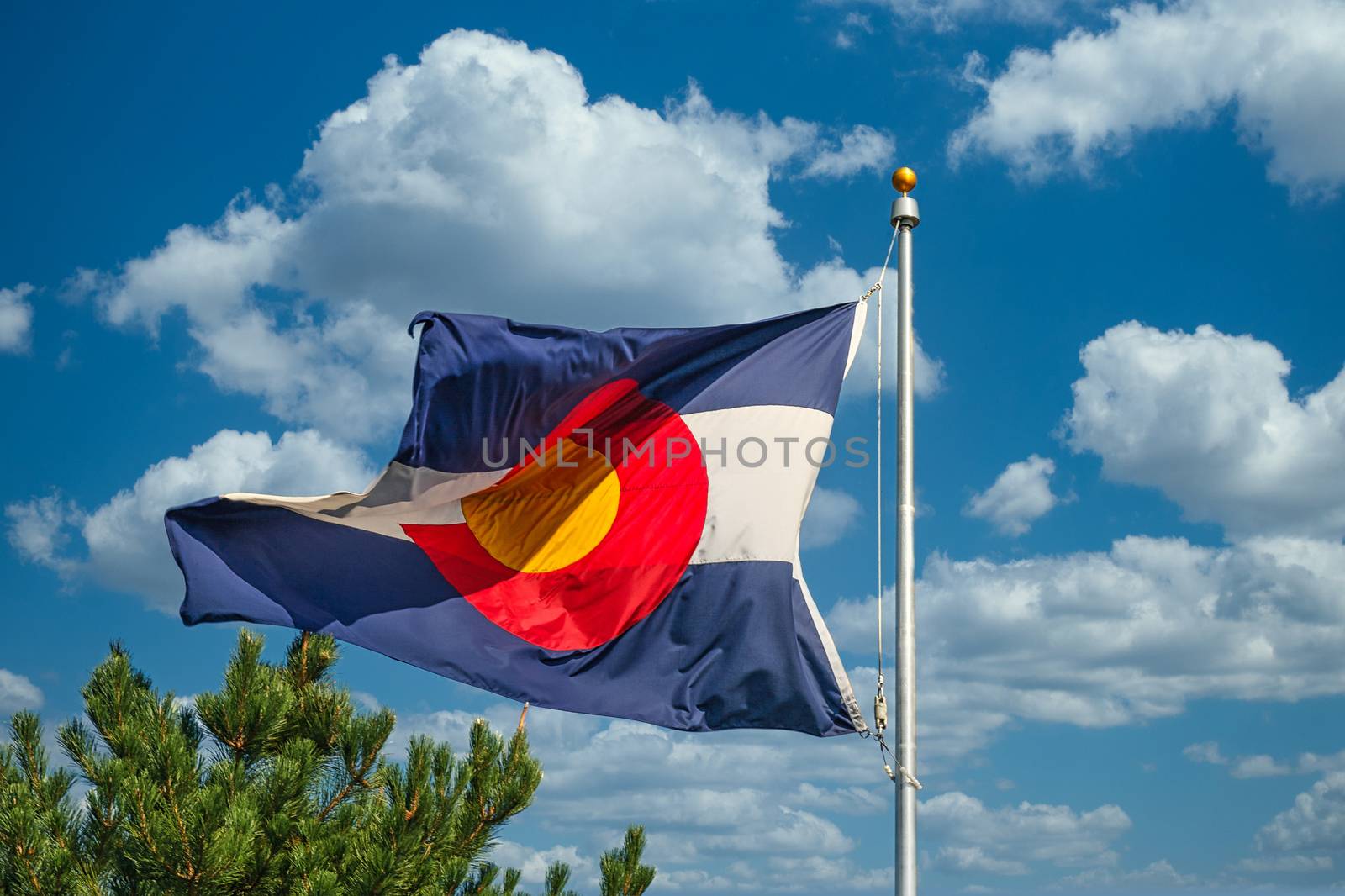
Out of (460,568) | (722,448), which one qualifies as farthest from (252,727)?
(722,448)

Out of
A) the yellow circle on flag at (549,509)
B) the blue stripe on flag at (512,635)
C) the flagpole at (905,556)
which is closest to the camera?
the flagpole at (905,556)

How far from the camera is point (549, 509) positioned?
1248 cm

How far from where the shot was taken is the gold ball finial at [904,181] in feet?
37.9

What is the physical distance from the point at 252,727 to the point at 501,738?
2.30m

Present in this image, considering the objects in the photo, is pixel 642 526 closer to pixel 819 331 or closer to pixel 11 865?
pixel 819 331

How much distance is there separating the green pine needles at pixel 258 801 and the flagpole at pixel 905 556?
4.22 meters

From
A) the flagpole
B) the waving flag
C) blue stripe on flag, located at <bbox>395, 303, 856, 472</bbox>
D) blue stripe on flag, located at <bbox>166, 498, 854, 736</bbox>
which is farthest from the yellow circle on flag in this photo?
the flagpole

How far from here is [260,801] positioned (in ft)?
39.7

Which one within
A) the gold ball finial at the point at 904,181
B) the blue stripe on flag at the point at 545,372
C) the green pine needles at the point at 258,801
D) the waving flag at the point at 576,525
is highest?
the gold ball finial at the point at 904,181

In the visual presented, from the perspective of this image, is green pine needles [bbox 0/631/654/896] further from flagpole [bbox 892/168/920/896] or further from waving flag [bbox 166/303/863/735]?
flagpole [bbox 892/168/920/896]

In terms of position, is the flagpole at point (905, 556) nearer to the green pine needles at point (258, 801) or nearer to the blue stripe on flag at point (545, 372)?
the blue stripe on flag at point (545, 372)

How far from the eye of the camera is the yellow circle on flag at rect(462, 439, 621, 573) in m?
12.2

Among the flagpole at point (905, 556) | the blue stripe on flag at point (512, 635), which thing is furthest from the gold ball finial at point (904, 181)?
the blue stripe on flag at point (512, 635)

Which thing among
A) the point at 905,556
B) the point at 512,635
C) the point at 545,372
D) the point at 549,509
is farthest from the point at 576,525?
the point at 905,556
